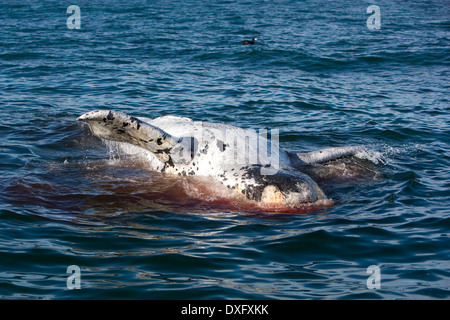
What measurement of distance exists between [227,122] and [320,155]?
10.9 ft

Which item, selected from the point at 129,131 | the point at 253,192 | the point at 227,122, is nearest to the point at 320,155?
the point at 253,192

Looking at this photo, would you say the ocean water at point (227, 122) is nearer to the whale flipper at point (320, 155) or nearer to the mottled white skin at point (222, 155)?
the mottled white skin at point (222, 155)

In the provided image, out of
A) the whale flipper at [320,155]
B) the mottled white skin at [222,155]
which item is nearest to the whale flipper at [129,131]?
the mottled white skin at [222,155]

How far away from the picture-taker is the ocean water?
20.7 ft

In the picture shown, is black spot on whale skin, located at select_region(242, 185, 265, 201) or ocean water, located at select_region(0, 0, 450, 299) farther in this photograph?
black spot on whale skin, located at select_region(242, 185, 265, 201)

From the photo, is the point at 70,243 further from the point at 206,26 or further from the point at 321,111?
the point at 206,26

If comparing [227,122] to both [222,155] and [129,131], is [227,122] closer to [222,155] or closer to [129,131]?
[222,155]

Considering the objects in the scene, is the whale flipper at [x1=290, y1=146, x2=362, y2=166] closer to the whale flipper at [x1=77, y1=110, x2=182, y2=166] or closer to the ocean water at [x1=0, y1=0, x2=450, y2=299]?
the ocean water at [x1=0, y1=0, x2=450, y2=299]

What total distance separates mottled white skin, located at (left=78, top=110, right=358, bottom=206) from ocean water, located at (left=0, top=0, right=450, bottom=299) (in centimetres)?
37

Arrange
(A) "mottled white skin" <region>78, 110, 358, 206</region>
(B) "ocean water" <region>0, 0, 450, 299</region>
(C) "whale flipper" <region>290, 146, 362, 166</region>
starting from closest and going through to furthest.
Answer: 1. (B) "ocean water" <region>0, 0, 450, 299</region>
2. (A) "mottled white skin" <region>78, 110, 358, 206</region>
3. (C) "whale flipper" <region>290, 146, 362, 166</region>

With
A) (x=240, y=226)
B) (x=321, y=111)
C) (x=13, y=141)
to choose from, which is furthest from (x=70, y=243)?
(x=321, y=111)

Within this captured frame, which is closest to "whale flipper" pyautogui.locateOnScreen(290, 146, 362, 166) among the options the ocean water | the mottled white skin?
the mottled white skin

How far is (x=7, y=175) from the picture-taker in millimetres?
9445
